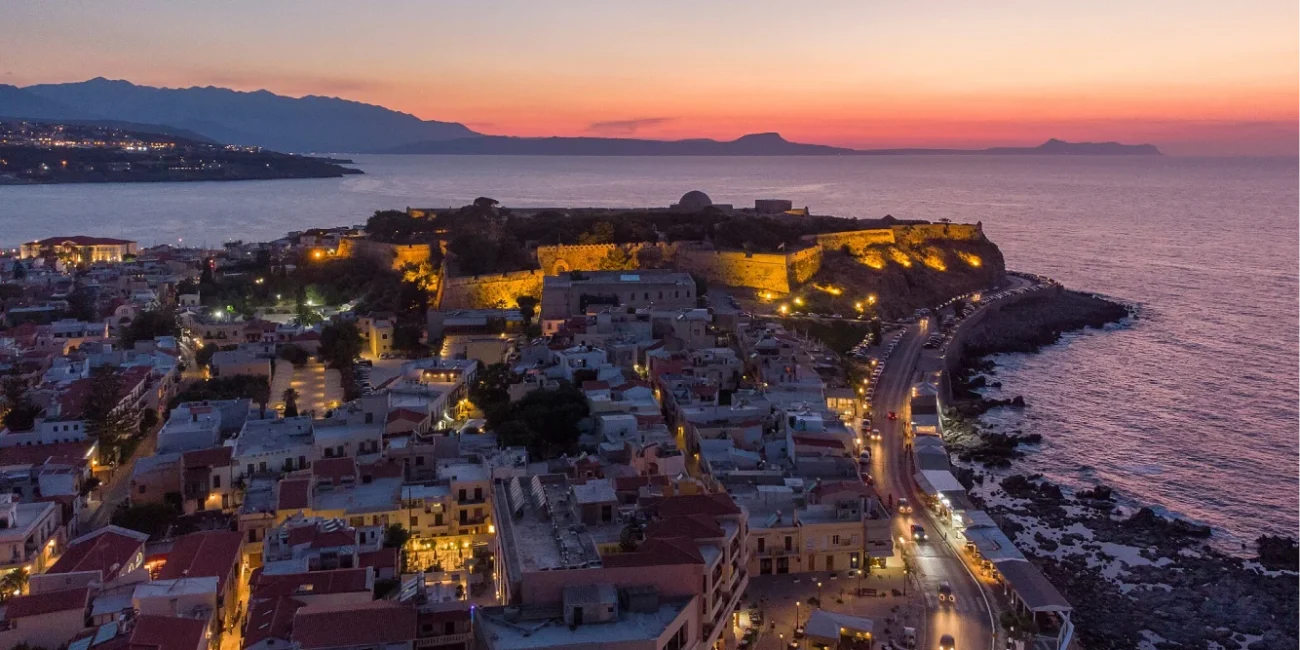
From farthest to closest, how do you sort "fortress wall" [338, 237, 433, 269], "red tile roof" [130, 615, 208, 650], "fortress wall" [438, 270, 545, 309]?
"fortress wall" [338, 237, 433, 269] → "fortress wall" [438, 270, 545, 309] → "red tile roof" [130, 615, 208, 650]

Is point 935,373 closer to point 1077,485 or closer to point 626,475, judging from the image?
point 1077,485

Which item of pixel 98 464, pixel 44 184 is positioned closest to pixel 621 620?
pixel 98 464

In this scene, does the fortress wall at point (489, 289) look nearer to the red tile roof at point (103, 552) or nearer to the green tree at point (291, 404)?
the green tree at point (291, 404)

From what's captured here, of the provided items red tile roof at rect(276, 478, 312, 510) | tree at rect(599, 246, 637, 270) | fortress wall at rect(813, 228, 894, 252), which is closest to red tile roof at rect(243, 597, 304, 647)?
red tile roof at rect(276, 478, 312, 510)

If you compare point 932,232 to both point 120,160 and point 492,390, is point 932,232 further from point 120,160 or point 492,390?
point 120,160

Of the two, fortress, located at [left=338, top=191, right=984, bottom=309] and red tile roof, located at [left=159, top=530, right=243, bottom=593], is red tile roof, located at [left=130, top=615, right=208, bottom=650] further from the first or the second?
fortress, located at [left=338, top=191, right=984, bottom=309]

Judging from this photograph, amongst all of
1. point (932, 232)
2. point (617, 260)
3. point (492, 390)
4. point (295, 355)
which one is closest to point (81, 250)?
point (295, 355)

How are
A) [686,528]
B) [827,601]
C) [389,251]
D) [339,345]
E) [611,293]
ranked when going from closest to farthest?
[686,528]
[827,601]
[339,345]
[611,293]
[389,251]

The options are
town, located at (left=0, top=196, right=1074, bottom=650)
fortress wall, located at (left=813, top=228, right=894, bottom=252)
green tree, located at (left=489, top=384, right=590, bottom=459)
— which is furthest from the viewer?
fortress wall, located at (left=813, top=228, right=894, bottom=252)
